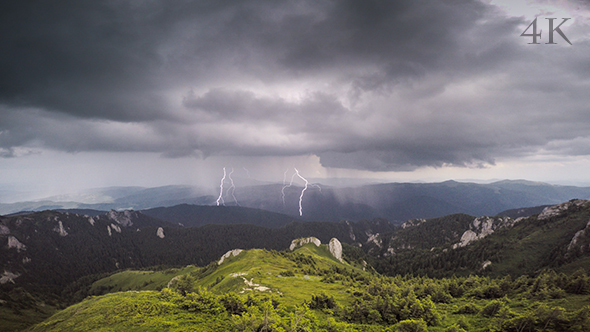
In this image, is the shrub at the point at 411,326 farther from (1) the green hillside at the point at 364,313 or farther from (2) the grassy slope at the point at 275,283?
(2) the grassy slope at the point at 275,283

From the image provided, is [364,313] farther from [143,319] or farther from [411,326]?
[143,319]

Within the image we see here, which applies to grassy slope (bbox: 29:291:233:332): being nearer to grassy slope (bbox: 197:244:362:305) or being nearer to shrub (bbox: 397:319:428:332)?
shrub (bbox: 397:319:428:332)

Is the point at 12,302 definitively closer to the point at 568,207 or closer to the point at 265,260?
the point at 265,260

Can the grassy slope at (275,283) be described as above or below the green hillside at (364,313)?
below

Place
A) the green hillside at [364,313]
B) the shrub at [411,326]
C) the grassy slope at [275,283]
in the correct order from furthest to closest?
the grassy slope at [275,283] → the shrub at [411,326] → the green hillside at [364,313]

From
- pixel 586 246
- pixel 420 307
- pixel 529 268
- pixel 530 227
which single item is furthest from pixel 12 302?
pixel 530 227

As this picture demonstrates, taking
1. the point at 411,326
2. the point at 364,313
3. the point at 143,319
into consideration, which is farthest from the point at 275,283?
the point at 411,326

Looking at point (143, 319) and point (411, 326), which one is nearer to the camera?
point (411, 326)

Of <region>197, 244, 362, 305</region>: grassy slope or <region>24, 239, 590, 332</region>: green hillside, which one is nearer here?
<region>24, 239, 590, 332</region>: green hillside

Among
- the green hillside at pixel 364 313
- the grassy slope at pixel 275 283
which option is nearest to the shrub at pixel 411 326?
the green hillside at pixel 364 313

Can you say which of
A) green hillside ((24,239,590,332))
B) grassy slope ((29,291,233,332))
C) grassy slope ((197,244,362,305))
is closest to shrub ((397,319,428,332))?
green hillside ((24,239,590,332))

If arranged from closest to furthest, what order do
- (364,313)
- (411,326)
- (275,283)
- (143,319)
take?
(411,326) < (143,319) < (364,313) < (275,283)
